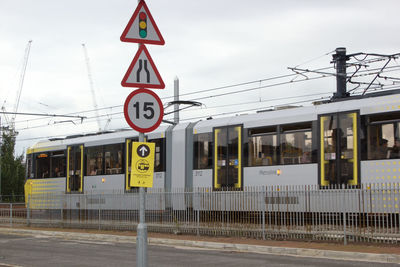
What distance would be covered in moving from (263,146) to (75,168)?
11.9 m

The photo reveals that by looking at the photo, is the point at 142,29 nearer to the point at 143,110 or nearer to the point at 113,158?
the point at 143,110

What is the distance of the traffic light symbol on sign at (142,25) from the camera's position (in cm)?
717

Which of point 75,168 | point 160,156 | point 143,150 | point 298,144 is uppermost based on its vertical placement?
point 298,144

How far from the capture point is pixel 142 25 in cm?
718

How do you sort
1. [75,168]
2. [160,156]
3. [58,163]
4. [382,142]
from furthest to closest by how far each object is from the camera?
1. [58,163]
2. [75,168]
3. [160,156]
4. [382,142]

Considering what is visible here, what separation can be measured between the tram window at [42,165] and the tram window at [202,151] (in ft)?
35.1

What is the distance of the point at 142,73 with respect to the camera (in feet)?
23.3

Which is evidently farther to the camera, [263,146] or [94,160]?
[94,160]

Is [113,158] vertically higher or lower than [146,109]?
higher

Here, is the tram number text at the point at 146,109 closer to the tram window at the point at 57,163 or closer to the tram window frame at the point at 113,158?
the tram window frame at the point at 113,158

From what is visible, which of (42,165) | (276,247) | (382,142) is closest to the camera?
(276,247)

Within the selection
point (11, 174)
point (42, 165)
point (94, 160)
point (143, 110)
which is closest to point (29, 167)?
point (42, 165)

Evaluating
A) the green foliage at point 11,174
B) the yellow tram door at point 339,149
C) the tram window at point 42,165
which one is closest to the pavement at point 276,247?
the yellow tram door at point 339,149

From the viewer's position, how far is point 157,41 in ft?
23.9
